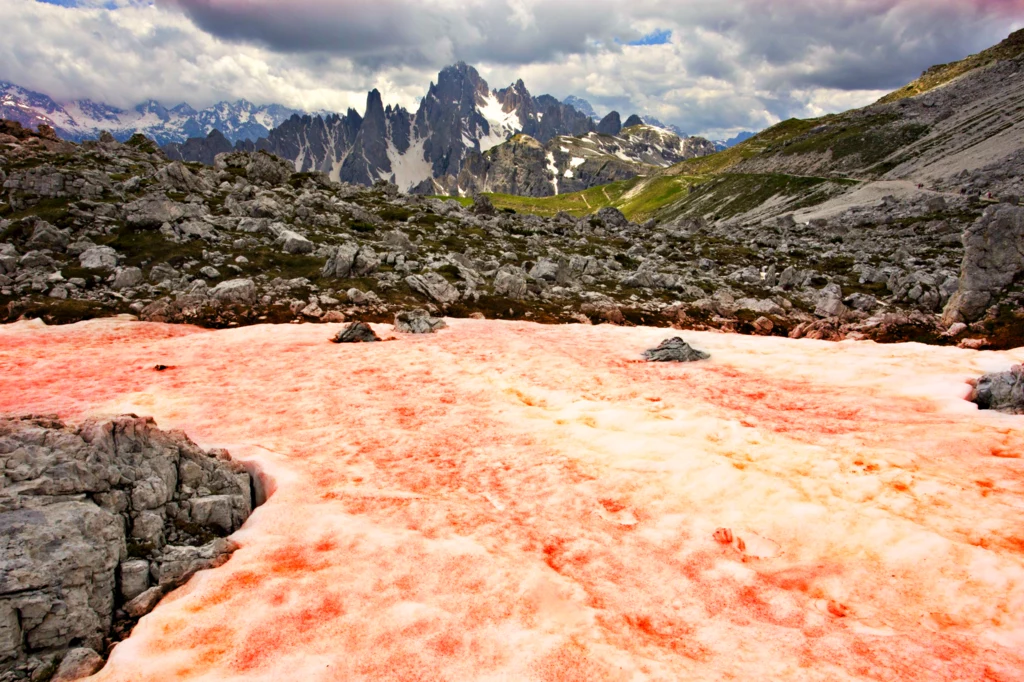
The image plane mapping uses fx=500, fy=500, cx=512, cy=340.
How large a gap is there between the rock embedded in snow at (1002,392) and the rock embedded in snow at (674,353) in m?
9.98

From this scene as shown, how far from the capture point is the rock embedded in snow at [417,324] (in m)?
29.0

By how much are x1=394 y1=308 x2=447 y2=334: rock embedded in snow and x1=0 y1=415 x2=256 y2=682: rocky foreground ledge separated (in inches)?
631

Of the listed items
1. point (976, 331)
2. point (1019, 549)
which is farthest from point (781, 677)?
point (976, 331)

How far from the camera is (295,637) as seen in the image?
8.73 metres

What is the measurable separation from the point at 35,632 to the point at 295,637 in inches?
157

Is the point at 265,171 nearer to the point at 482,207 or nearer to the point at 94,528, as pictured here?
the point at 482,207

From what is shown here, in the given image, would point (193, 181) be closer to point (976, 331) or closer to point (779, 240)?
point (976, 331)

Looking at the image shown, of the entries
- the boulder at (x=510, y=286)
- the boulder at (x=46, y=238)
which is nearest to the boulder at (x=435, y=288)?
the boulder at (x=510, y=286)

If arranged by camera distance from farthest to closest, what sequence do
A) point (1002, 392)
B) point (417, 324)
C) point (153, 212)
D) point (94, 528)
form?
point (153, 212)
point (417, 324)
point (1002, 392)
point (94, 528)

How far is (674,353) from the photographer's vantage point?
957 inches

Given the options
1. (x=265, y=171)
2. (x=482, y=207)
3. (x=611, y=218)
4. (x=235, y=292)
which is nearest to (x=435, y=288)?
(x=235, y=292)

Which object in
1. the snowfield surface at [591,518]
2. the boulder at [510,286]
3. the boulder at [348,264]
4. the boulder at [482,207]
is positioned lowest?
the snowfield surface at [591,518]

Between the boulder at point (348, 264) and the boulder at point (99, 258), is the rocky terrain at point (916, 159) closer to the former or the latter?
the boulder at point (348, 264)

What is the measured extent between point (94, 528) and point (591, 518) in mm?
10583
